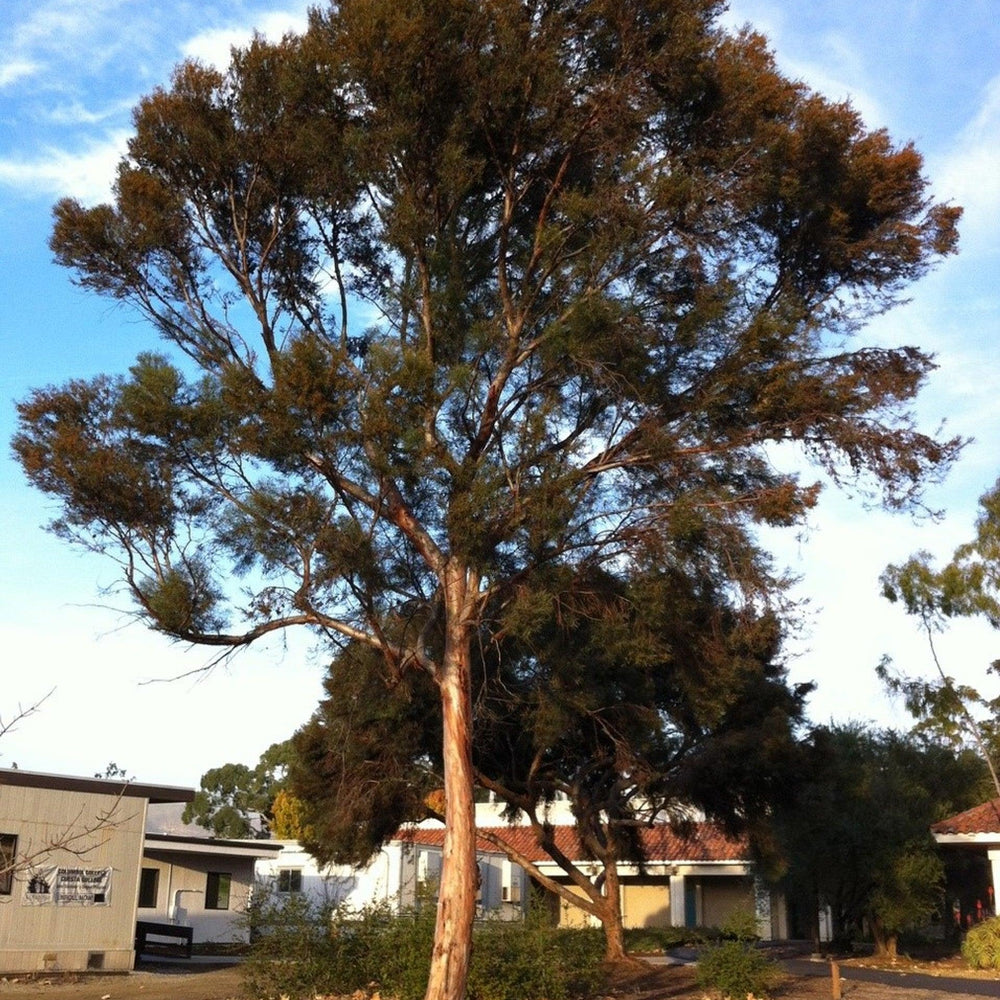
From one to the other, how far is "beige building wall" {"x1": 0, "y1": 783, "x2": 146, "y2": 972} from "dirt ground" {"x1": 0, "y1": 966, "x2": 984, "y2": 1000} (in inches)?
21.8

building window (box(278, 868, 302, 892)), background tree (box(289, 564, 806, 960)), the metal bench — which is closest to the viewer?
background tree (box(289, 564, 806, 960))

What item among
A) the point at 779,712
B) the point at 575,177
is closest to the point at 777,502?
the point at 575,177

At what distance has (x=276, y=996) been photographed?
17.8 meters

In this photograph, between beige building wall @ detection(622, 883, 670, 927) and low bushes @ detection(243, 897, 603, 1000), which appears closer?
low bushes @ detection(243, 897, 603, 1000)

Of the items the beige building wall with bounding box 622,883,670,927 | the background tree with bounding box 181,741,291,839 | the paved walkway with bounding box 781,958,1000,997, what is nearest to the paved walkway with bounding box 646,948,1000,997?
the paved walkway with bounding box 781,958,1000,997

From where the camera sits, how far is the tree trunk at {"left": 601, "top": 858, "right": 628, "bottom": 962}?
86.7ft

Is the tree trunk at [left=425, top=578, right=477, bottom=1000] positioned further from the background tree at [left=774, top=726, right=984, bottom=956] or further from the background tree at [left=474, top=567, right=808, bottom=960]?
the background tree at [left=774, top=726, right=984, bottom=956]

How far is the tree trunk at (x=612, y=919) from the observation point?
2642 centimetres

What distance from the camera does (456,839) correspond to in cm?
1480

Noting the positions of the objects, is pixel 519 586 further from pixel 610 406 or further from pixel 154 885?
pixel 154 885

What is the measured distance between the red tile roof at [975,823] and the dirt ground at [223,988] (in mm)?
7915

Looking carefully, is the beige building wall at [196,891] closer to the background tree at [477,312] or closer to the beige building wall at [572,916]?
the beige building wall at [572,916]

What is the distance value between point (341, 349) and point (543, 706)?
728cm

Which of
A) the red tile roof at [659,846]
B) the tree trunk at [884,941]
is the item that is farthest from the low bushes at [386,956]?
the red tile roof at [659,846]
